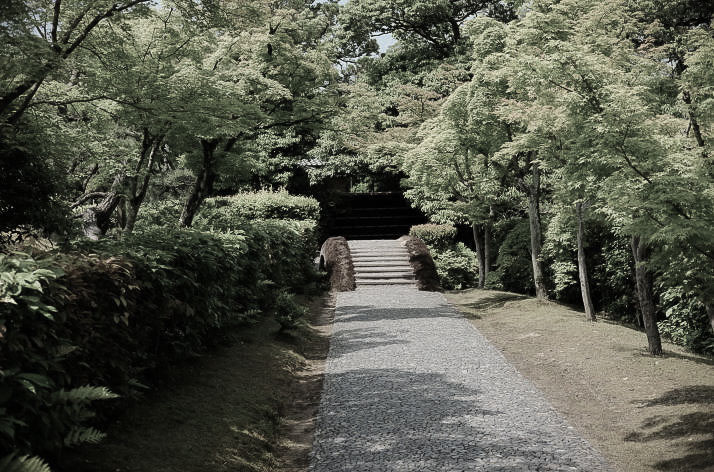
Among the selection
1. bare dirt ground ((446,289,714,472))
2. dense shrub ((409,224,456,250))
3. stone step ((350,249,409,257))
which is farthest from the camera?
dense shrub ((409,224,456,250))

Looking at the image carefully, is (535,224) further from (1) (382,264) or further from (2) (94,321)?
(2) (94,321)

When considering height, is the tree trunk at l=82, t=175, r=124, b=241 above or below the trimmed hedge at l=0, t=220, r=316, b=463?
above

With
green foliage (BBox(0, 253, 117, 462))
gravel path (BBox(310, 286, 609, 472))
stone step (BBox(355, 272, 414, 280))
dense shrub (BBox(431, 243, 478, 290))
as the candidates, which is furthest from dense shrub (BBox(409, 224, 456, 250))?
green foliage (BBox(0, 253, 117, 462))

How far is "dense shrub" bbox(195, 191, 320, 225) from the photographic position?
→ 1903 cm

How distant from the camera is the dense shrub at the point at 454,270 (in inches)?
745

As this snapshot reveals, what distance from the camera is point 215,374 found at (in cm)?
703

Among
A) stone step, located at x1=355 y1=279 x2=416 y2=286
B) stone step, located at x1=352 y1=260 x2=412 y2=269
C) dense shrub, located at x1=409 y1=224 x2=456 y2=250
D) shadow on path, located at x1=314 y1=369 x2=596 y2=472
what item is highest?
dense shrub, located at x1=409 y1=224 x2=456 y2=250

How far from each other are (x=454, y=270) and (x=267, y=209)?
6684 millimetres

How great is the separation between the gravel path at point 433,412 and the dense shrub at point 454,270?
26.2 ft

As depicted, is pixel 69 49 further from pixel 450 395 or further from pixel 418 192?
pixel 418 192

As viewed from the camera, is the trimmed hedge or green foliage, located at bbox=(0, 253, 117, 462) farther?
the trimmed hedge

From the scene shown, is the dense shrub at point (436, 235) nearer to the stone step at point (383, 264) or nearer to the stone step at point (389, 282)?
the stone step at point (383, 264)

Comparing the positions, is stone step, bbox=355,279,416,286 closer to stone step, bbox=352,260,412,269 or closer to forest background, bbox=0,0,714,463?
stone step, bbox=352,260,412,269

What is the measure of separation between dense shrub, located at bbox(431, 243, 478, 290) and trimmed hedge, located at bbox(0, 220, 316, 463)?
37.5 feet
